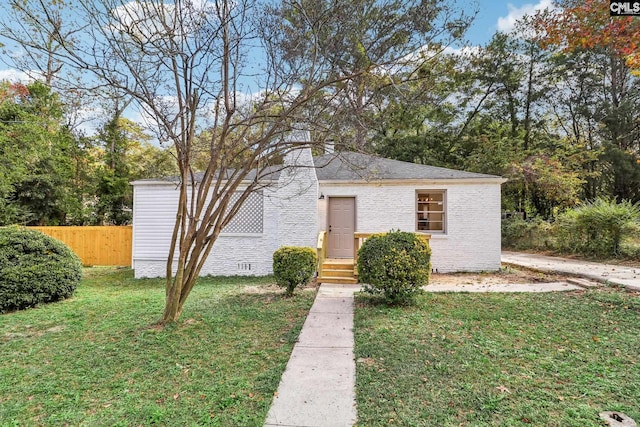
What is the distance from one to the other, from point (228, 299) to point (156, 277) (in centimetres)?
446

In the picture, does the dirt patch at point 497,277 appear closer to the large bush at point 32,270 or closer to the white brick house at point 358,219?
the white brick house at point 358,219

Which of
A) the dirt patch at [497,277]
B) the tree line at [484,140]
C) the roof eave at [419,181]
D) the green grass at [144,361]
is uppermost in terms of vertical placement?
the tree line at [484,140]

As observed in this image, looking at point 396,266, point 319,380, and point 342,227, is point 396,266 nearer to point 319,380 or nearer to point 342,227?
point 319,380

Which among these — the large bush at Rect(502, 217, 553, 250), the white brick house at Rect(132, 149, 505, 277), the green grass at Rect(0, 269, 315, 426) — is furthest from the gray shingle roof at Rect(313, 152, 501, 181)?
the large bush at Rect(502, 217, 553, 250)

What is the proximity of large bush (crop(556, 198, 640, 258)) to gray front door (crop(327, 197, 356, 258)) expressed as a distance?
9.11 m

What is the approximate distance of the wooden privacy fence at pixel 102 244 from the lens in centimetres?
1188

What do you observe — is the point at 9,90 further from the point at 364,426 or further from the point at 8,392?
the point at 364,426

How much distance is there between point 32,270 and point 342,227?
24.3 feet

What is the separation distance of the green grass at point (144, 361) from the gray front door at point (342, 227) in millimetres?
3564

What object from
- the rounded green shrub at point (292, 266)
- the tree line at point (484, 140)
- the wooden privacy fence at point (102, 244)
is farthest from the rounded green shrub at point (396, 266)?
the wooden privacy fence at point (102, 244)

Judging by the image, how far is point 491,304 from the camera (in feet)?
18.6

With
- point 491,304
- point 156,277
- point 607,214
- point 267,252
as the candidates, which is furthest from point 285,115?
point 607,214

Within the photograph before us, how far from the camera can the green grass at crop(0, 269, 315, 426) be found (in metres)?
2.68

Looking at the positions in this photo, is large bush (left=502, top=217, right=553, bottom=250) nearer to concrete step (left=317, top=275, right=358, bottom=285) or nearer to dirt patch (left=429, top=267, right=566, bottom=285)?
dirt patch (left=429, top=267, right=566, bottom=285)
